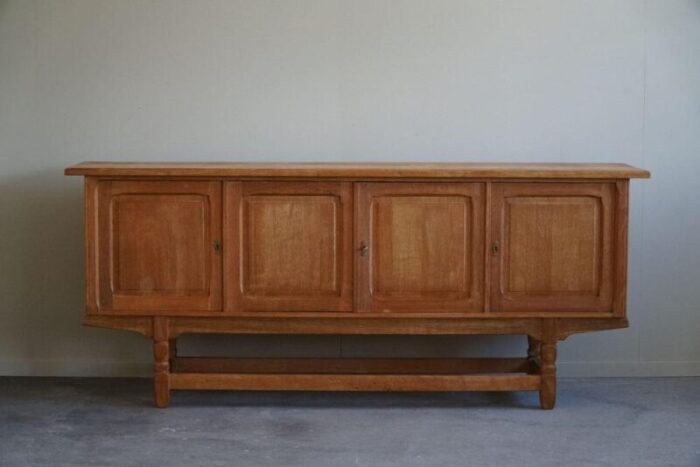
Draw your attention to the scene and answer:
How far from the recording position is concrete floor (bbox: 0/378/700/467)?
173 inches

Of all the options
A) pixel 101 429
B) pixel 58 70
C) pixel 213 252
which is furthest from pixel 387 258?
pixel 58 70

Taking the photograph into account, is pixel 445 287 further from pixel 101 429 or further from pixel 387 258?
pixel 101 429

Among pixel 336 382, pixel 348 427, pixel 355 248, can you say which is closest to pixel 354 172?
pixel 355 248

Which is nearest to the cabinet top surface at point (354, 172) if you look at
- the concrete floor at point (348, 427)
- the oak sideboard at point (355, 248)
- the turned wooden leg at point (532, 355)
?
the oak sideboard at point (355, 248)

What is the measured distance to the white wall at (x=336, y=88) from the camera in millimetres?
5441

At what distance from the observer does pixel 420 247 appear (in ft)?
16.0

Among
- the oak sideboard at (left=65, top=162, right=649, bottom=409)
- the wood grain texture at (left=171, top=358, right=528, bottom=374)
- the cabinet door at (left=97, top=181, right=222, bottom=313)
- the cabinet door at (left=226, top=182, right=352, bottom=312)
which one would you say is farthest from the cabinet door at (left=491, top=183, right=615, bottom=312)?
the cabinet door at (left=97, top=181, right=222, bottom=313)

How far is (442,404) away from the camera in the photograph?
512 centimetres

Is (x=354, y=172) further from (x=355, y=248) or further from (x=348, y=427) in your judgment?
(x=348, y=427)

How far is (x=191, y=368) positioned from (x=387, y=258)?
3.47 ft

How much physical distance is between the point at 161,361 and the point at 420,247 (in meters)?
1.18

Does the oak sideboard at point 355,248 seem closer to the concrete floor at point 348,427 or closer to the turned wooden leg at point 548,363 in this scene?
the turned wooden leg at point 548,363

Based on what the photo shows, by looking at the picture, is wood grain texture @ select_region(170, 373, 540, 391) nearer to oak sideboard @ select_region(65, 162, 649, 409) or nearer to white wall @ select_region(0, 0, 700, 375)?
oak sideboard @ select_region(65, 162, 649, 409)

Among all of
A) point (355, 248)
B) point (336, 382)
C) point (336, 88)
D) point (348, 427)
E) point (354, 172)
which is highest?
point (336, 88)
